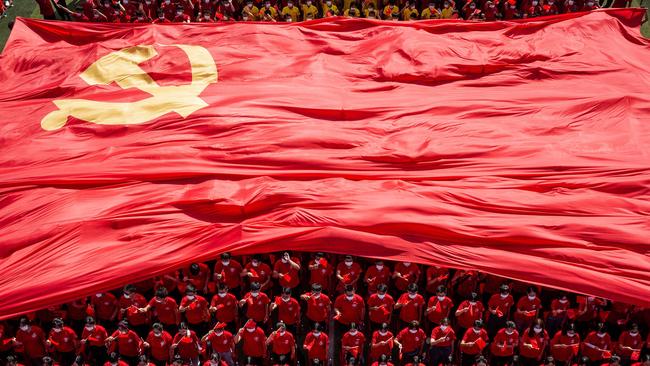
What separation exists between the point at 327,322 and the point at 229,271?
1.53 m

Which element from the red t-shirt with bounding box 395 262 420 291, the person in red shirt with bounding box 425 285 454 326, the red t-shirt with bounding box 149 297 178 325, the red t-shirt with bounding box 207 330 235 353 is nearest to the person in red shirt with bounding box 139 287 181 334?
the red t-shirt with bounding box 149 297 178 325

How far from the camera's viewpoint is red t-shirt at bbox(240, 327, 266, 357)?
9008mm

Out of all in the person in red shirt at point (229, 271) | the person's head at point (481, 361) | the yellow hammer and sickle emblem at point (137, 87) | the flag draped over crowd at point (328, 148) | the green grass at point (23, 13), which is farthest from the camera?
the green grass at point (23, 13)

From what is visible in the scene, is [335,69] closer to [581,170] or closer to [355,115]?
[355,115]

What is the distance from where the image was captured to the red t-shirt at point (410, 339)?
9008mm

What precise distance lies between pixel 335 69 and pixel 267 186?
331 cm

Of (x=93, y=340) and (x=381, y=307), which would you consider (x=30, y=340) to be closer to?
(x=93, y=340)

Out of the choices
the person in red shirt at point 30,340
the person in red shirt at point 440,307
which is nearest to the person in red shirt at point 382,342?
the person in red shirt at point 440,307

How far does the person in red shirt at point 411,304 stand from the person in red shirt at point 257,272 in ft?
5.90

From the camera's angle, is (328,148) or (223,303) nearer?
(223,303)

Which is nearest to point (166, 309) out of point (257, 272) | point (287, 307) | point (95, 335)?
point (95, 335)

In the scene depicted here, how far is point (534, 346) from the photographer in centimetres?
902

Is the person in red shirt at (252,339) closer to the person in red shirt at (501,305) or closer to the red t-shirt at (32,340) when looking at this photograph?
the red t-shirt at (32,340)

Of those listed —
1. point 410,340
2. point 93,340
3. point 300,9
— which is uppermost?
point 300,9
